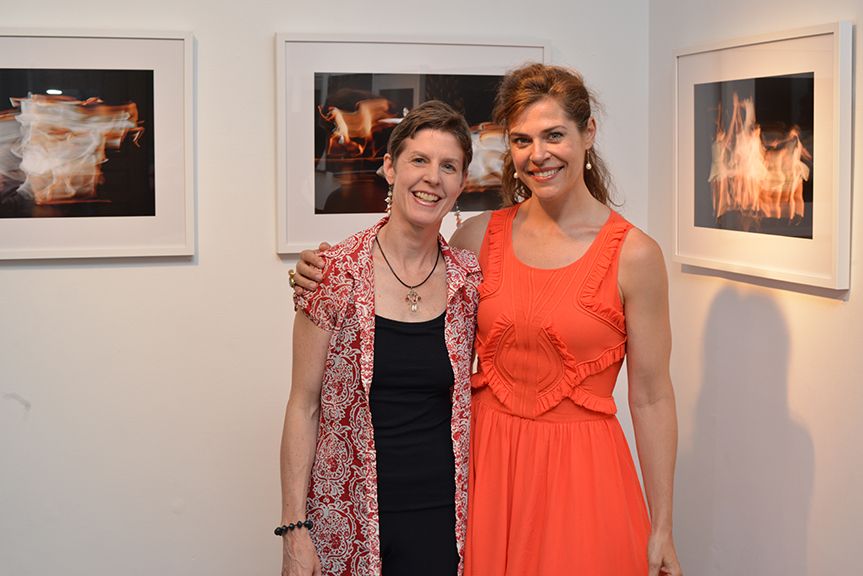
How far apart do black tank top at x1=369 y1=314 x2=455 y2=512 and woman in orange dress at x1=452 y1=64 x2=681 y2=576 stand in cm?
13

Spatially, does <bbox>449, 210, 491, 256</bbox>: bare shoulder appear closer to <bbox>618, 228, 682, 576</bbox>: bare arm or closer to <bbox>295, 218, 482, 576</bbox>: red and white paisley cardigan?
<bbox>295, 218, 482, 576</bbox>: red and white paisley cardigan

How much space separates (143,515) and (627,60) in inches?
86.5

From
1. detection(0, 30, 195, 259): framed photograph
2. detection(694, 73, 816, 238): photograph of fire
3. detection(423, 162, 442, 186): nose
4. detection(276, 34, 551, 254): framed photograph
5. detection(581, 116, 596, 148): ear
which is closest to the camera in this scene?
detection(423, 162, 442, 186): nose

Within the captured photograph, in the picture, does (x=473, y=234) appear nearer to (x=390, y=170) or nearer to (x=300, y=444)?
(x=390, y=170)

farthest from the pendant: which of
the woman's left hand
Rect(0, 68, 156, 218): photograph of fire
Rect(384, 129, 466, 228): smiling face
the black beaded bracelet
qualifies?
Rect(0, 68, 156, 218): photograph of fire

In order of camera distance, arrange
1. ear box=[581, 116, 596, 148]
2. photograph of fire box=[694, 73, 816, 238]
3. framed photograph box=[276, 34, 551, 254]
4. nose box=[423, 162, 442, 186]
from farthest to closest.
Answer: framed photograph box=[276, 34, 551, 254] → photograph of fire box=[694, 73, 816, 238] → ear box=[581, 116, 596, 148] → nose box=[423, 162, 442, 186]

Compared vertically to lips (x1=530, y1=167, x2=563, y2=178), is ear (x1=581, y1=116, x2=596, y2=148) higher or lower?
higher

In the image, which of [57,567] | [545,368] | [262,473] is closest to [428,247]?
[545,368]

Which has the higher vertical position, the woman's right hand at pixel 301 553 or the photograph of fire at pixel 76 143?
the photograph of fire at pixel 76 143

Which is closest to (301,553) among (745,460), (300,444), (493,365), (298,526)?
(298,526)

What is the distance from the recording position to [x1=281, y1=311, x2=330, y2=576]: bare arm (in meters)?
1.47

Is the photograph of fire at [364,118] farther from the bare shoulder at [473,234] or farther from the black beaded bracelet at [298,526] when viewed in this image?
the black beaded bracelet at [298,526]

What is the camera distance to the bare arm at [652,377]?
4.85 feet

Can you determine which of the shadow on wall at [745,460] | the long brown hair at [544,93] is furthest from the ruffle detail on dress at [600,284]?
the shadow on wall at [745,460]
